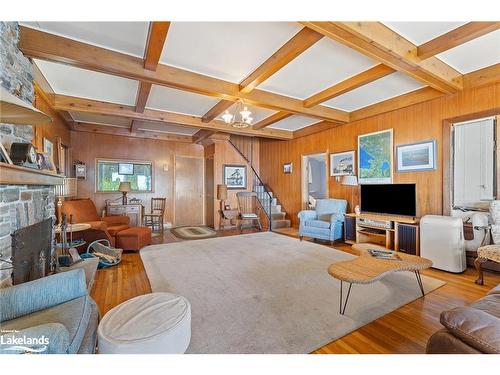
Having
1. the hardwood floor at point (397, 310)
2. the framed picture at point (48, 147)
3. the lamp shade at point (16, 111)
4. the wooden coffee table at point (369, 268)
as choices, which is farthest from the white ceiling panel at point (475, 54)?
the framed picture at point (48, 147)

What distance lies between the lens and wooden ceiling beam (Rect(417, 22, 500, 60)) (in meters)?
2.11

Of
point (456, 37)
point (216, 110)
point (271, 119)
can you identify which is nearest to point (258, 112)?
point (271, 119)

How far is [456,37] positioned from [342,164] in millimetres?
2997

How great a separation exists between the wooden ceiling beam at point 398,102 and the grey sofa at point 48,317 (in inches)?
195

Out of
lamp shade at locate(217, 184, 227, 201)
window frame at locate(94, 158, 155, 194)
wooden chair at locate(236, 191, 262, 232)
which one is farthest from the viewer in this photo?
wooden chair at locate(236, 191, 262, 232)

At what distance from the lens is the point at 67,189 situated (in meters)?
4.68

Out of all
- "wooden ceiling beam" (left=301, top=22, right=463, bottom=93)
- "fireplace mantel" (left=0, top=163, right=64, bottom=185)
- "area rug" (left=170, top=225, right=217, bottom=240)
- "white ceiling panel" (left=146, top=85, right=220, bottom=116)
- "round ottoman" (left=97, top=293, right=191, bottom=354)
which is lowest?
"area rug" (left=170, top=225, right=217, bottom=240)

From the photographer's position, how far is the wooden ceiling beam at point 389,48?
1.99 meters

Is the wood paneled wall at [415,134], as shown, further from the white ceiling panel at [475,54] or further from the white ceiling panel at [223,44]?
the white ceiling panel at [223,44]

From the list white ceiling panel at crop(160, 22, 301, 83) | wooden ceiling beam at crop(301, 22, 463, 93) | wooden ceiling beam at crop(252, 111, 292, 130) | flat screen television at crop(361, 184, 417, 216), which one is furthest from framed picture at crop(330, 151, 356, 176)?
white ceiling panel at crop(160, 22, 301, 83)

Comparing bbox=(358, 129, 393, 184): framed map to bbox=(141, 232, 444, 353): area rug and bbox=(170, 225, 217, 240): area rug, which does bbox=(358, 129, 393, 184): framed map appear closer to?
bbox=(141, 232, 444, 353): area rug

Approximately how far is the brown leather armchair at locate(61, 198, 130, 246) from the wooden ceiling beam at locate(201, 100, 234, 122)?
2.76 m

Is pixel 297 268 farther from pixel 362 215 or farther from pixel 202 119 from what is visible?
pixel 202 119

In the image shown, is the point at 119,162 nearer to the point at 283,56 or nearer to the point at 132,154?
the point at 132,154
